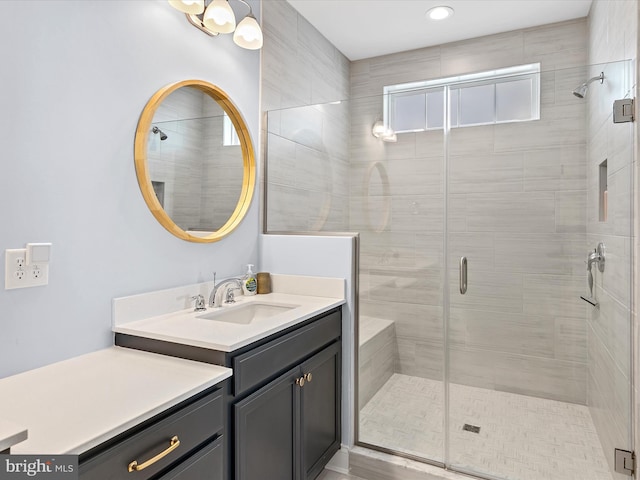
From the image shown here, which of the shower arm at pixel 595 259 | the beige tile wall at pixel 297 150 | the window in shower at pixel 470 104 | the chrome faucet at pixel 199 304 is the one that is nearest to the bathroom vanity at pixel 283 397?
the chrome faucet at pixel 199 304

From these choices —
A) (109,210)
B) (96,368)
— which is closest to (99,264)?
(109,210)

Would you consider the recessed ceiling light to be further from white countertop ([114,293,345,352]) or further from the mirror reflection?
white countertop ([114,293,345,352])

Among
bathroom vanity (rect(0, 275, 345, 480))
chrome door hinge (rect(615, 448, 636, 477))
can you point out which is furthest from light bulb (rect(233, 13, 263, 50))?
chrome door hinge (rect(615, 448, 636, 477))

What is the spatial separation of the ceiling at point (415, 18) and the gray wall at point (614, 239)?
80cm

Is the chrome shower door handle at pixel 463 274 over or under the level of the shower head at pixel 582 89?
under

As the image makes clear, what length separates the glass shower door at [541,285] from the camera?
179 centimetres

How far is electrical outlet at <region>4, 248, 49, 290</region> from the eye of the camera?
47.3 inches

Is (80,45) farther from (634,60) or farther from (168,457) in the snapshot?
(634,60)

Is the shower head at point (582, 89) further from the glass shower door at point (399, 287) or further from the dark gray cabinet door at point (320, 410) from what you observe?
the dark gray cabinet door at point (320, 410)

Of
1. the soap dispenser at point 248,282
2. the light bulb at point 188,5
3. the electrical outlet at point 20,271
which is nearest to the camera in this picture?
the electrical outlet at point 20,271

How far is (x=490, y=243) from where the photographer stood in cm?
200

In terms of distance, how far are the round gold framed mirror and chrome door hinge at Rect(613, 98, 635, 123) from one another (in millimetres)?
1715

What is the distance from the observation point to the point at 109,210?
1.50 metres

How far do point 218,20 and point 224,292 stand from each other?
4.11 feet
